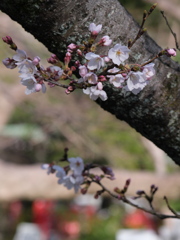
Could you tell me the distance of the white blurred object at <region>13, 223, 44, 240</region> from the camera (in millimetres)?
7074

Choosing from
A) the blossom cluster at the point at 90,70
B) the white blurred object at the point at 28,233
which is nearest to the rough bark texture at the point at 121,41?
the blossom cluster at the point at 90,70

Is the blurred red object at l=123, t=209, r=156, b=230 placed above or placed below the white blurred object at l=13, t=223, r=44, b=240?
above

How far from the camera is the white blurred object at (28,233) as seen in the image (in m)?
7.07

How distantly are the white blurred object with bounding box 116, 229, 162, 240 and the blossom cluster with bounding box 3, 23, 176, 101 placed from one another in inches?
227

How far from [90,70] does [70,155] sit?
4.75 metres

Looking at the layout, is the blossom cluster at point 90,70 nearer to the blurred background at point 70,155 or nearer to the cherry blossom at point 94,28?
the cherry blossom at point 94,28

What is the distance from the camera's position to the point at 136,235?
633 cm

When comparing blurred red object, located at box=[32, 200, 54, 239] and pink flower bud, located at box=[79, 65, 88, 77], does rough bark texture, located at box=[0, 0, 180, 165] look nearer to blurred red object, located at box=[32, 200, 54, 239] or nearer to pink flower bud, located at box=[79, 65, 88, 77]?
pink flower bud, located at box=[79, 65, 88, 77]

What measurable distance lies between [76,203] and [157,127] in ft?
22.0

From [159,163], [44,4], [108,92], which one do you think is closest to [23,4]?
[44,4]

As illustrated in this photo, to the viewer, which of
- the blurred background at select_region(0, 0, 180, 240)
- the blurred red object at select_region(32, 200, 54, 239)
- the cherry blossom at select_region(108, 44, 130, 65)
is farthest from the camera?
the blurred red object at select_region(32, 200, 54, 239)

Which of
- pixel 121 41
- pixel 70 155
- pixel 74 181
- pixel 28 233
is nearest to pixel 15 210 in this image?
pixel 28 233

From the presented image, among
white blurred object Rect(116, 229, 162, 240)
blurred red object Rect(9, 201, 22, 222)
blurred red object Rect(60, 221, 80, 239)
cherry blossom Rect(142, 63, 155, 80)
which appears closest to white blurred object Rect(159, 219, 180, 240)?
white blurred object Rect(116, 229, 162, 240)

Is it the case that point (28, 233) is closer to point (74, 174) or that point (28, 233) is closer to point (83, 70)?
point (74, 174)
